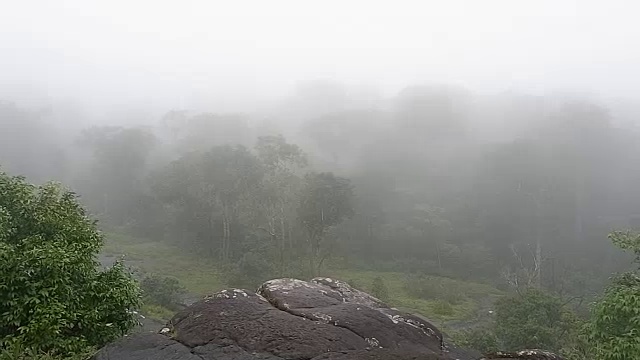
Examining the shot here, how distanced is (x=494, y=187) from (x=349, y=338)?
293 ft

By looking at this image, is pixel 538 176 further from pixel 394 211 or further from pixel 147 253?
pixel 147 253

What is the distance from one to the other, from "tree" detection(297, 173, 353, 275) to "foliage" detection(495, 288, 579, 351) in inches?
860

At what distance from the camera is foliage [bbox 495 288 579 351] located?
107 feet

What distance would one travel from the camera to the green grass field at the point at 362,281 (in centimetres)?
5422

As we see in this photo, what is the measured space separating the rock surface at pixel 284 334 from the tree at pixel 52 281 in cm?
223

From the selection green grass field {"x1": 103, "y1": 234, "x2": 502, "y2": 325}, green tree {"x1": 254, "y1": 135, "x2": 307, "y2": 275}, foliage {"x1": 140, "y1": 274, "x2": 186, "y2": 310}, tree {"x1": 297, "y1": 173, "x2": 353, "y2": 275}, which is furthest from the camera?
green tree {"x1": 254, "y1": 135, "x2": 307, "y2": 275}

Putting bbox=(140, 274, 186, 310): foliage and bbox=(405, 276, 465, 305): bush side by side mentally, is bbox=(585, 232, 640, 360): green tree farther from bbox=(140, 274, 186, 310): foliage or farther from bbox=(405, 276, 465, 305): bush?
bbox=(405, 276, 465, 305): bush

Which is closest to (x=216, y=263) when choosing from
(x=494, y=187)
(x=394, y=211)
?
(x=394, y=211)

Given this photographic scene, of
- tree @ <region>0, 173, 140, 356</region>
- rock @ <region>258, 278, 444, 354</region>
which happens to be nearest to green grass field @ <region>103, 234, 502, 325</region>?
rock @ <region>258, 278, 444, 354</region>

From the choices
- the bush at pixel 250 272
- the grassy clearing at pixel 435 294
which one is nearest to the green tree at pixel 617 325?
the grassy clearing at pixel 435 294

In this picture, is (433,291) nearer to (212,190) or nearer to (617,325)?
(212,190)

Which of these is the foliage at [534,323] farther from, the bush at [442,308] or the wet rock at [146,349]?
the wet rock at [146,349]

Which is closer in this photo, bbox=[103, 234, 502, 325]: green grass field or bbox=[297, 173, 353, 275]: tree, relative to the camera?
bbox=[103, 234, 502, 325]: green grass field

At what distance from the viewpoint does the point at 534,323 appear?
111ft
